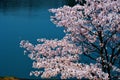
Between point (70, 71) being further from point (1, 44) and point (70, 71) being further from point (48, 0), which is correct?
point (48, 0)

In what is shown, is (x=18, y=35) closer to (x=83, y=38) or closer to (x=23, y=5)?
(x=83, y=38)

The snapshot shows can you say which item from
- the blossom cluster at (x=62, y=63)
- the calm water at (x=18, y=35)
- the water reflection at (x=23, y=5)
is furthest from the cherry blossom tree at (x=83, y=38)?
the water reflection at (x=23, y=5)

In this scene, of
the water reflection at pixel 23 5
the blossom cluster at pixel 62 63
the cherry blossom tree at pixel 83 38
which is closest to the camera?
the blossom cluster at pixel 62 63

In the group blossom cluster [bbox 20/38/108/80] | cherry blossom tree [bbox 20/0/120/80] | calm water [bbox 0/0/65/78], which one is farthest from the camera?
calm water [bbox 0/0/65/78]

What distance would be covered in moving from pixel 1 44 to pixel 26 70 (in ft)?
52.1

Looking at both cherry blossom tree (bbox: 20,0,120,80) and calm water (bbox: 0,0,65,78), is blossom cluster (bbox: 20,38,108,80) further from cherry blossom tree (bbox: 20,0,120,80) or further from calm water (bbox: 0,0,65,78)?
calm water (bbox: 0,0,65,78)

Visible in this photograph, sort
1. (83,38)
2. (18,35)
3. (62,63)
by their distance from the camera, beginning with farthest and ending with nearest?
(18,35) → (83,38) → (62,63)

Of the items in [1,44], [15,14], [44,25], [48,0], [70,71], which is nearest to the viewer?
[70,71]

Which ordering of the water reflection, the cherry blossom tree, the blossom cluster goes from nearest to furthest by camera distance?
the blossom cluster < the cherry blossom tree < the water reflection

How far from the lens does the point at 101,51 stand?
12148mm

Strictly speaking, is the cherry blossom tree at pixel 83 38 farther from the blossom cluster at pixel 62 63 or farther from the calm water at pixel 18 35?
the calm water at pixel 18 35

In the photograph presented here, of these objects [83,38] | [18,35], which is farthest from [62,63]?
[18,35]

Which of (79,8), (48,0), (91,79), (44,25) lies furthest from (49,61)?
(48,0)

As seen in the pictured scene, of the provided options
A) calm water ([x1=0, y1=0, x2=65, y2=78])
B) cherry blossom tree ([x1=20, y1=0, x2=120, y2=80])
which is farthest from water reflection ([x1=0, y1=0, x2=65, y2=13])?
cherry blossom tree ([x1=20, y1=0, x2=120, y2=80])
